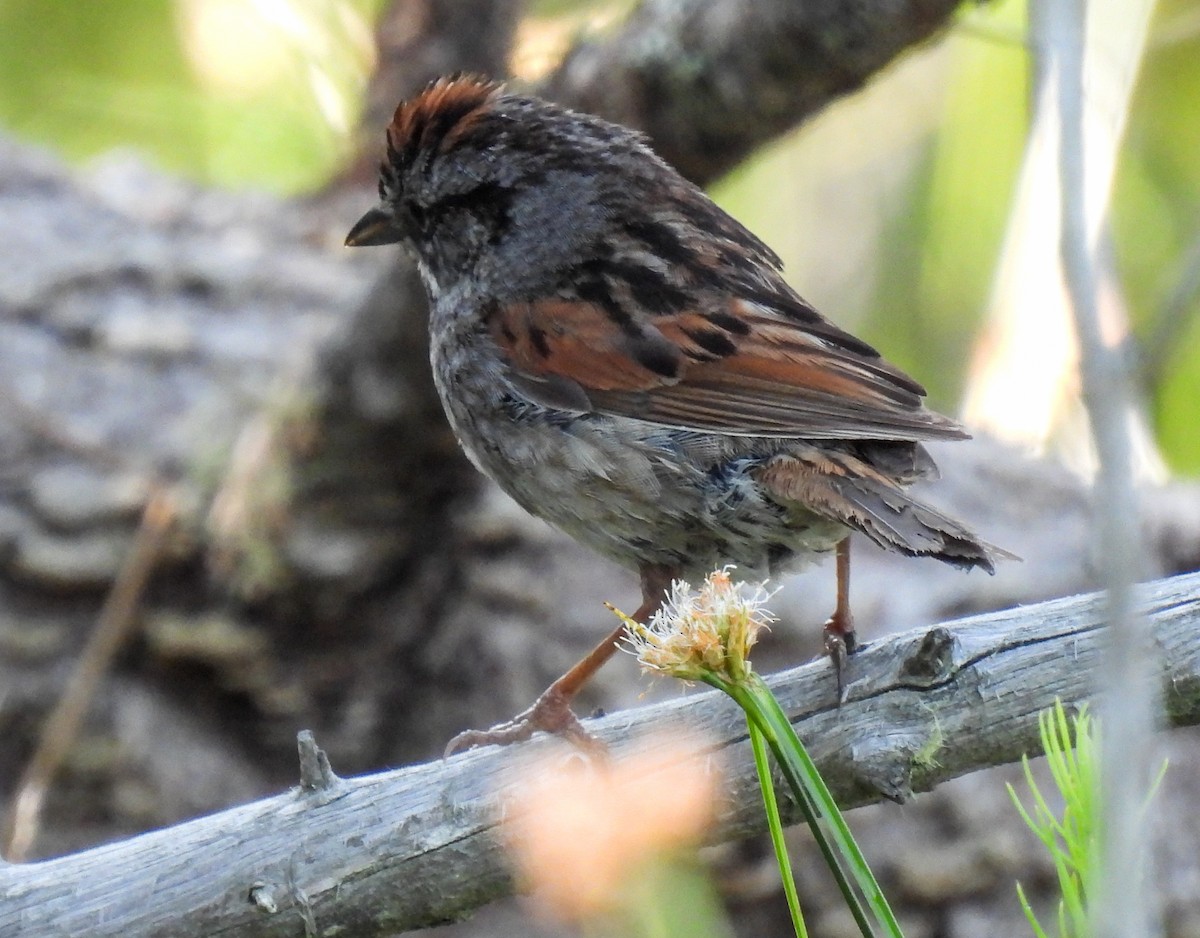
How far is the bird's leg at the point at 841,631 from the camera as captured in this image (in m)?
2.68

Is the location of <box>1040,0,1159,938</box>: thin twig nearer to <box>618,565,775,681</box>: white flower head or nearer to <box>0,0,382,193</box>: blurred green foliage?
<box>618,565,775,681</box>: white flower head

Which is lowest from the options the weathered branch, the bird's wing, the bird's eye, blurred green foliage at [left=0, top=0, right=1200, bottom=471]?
the weathered branch

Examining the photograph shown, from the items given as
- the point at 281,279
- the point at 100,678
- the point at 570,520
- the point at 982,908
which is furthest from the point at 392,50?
the point at 982,908

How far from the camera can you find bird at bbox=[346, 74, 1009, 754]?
3025 mm

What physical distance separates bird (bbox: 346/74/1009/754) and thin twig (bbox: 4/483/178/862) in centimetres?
150

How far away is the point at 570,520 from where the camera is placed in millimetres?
3377

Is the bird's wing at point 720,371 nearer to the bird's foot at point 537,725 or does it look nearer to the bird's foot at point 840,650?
the bird's foot at point 840,650

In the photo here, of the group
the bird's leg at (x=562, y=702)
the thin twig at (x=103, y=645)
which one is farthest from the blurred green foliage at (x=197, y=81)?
the bird's leg at (x=562, y=702)

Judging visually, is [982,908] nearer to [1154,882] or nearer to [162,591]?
[1154,882]

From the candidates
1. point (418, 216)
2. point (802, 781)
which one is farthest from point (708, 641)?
point (418, 216)

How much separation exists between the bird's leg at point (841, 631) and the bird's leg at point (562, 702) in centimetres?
37

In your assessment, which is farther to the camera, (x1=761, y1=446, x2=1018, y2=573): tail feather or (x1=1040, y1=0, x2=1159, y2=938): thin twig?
(x1=761, y1=446, x2=1018, y2=573): tail feather

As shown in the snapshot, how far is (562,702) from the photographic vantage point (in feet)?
10.4

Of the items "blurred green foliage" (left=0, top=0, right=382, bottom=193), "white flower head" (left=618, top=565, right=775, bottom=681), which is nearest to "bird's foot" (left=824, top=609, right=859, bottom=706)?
"white flower head" (left=618, top=565, right=775, bottom=681)
